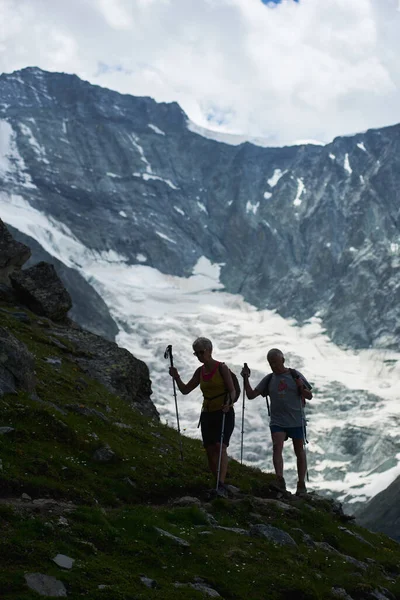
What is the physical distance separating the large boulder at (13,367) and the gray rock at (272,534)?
6550 mm

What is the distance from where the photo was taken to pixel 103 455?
52.9 ft

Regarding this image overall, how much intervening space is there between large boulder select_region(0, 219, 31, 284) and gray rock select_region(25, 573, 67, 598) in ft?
96.3

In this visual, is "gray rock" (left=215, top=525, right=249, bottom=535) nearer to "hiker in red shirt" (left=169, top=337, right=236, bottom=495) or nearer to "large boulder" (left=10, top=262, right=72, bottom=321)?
"hiker in red shirt" (left=169, top=337, right=236, bottom=495)

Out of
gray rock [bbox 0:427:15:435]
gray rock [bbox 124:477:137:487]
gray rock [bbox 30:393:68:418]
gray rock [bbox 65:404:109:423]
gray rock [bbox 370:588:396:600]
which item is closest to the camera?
gray rock [bbox 370:588:396:600]

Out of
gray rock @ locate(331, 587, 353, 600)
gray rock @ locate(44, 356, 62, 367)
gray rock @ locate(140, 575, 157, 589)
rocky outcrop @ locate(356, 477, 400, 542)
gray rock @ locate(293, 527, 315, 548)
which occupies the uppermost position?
gray rock @ locate(44, 356, 62, 367)

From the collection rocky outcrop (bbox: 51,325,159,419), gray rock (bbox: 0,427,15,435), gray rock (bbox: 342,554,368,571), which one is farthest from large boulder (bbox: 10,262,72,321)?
gray rock (bbox: 342,554,368,571)

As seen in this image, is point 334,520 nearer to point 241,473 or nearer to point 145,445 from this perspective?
point 241,473

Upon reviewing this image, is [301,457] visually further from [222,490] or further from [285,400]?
[222,490]

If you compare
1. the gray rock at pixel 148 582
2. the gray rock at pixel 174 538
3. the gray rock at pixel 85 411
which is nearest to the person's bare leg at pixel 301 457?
the gray rock at pixel 85 411

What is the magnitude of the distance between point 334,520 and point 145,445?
5053 millimetres

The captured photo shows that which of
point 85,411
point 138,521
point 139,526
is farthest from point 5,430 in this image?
point 85,411

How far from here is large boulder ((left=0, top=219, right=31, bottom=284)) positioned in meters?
37.6

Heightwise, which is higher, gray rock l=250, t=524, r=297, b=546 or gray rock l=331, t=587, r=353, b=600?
gray rock l=250, t=524, r=297, b=546

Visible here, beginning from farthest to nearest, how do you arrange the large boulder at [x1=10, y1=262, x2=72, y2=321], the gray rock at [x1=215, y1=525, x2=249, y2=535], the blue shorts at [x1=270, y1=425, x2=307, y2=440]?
1. the large boulder at [x1=10, y1=262, x2=72, y2=321]
2. the blue shorts at [x1=270, y1=425, x2=307, y2=440]
3. the gray rock at [x1=215, y1=525, x2=249, y2=535]
